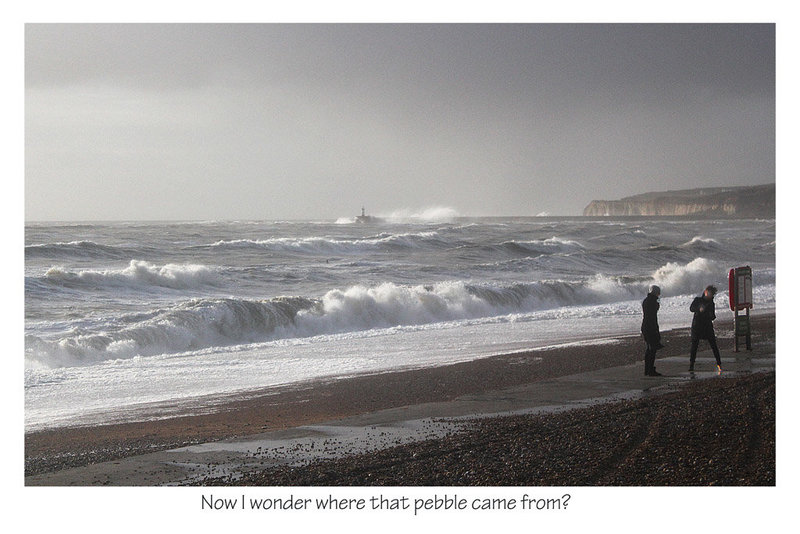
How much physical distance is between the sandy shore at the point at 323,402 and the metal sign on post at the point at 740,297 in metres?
0.76

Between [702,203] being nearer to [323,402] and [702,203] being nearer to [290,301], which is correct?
[290,301]

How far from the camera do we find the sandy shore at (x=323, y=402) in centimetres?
597

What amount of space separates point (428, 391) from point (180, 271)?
10059 millimetres

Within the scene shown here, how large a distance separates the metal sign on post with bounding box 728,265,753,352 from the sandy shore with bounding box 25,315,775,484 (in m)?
0.76

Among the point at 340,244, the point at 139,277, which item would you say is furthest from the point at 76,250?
the point at 340,244

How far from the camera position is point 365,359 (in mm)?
9789

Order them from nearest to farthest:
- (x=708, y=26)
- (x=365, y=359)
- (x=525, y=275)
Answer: (x=708, y=26), (x=365, y=359), (x=525, y=275)

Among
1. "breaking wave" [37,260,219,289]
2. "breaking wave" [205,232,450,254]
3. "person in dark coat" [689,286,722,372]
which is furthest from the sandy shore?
"breaking wave" [205,232,450,254]

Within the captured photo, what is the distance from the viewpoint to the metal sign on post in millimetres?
9055

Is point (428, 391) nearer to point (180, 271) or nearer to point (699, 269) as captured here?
point (180, 271)

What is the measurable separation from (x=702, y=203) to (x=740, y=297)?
244 inches

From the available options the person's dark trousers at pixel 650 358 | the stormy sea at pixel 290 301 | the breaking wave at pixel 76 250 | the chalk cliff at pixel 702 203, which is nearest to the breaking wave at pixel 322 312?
the stormy sea at pixel 290 301

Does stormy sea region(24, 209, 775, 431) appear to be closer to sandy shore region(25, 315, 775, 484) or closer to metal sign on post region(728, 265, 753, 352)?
sandy shore region(25, 315, 775, 484)
